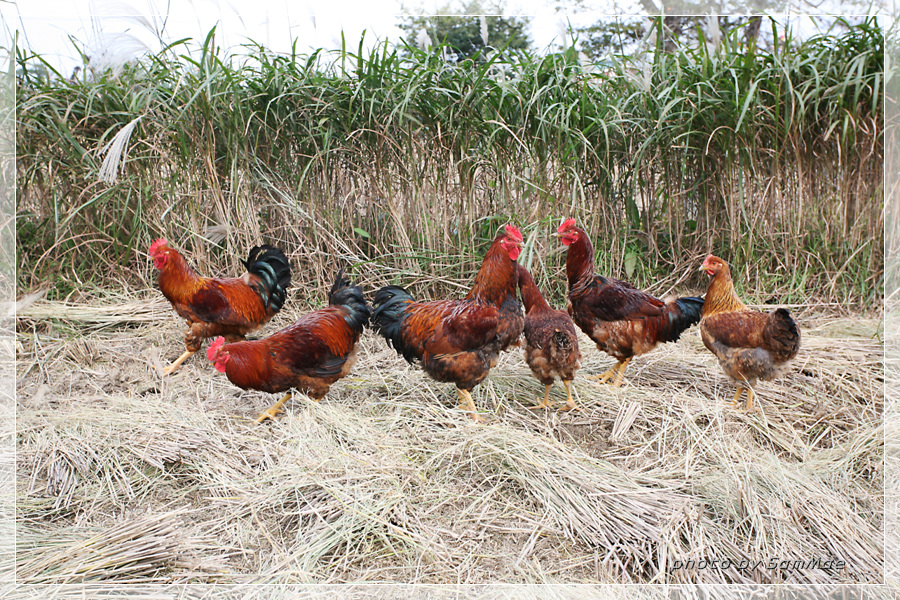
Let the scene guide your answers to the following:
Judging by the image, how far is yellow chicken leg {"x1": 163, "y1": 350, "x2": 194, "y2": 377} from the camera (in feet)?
7.73

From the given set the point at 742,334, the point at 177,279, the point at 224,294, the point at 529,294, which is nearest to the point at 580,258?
the point at 529,294

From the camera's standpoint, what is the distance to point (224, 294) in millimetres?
2398

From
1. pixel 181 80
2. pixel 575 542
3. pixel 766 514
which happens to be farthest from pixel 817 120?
pixel 181 80

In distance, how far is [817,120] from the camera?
2.08 meters

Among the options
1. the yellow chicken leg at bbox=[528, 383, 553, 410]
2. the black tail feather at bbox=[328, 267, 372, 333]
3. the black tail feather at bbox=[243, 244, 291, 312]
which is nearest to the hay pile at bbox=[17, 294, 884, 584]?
the yellow chicken leg at bbox=[528, 383, 553, 410]

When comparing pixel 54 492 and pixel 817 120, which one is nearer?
pixel 54 492

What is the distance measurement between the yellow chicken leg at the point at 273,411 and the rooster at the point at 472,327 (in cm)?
57

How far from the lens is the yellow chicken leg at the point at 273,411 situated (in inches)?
85.1

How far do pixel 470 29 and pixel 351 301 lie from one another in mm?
1298

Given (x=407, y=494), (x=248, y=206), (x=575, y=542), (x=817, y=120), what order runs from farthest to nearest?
(x=248, y=206) < (x=817, y=120) < (x=407, y=494) < (x=575, y=542)

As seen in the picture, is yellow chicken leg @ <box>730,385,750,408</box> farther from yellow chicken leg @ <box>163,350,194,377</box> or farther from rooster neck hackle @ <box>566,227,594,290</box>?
yellow chicken leg @ <box>163,350,194,377</box>

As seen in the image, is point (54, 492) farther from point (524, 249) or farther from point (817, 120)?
point (817, 120)

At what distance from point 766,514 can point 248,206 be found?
2363 mm

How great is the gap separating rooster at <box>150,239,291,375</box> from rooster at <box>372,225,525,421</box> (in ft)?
2.30
